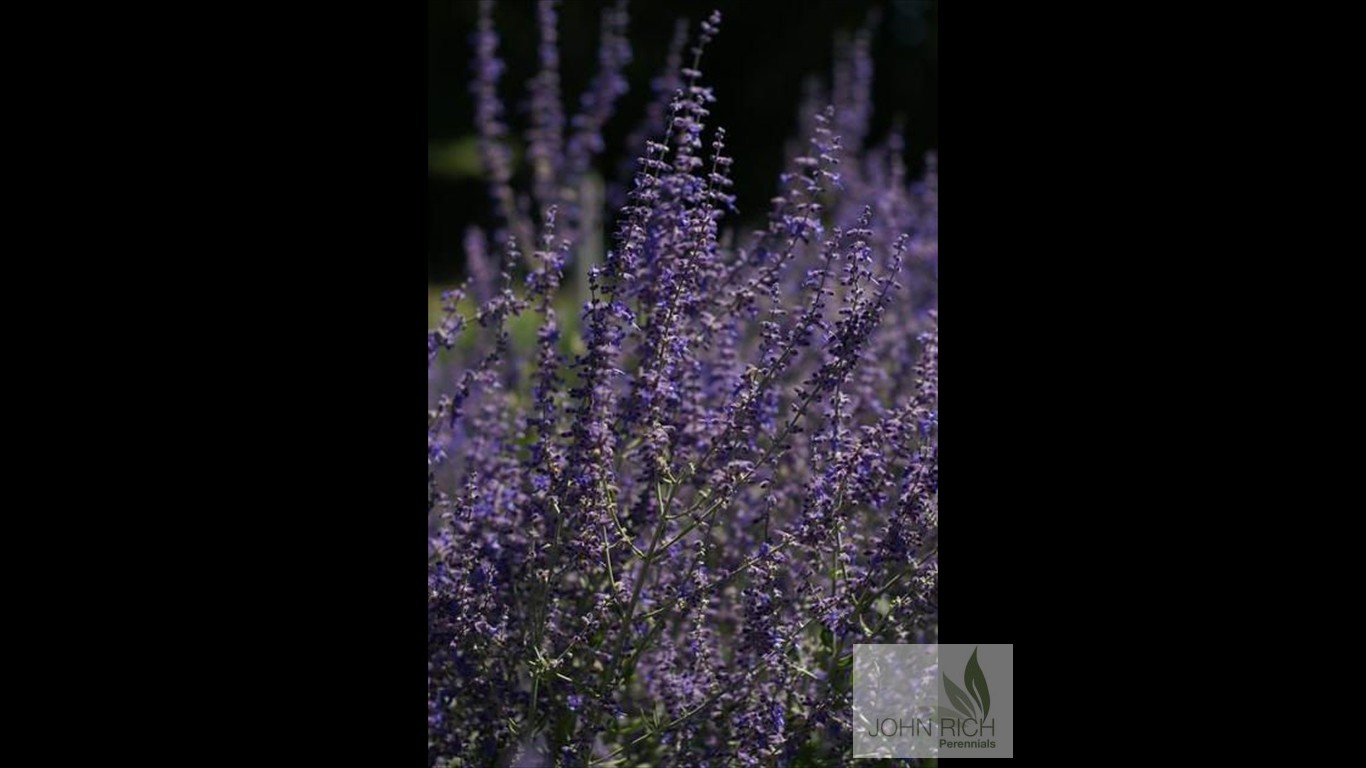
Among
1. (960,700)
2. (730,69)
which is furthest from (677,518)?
(730,69)

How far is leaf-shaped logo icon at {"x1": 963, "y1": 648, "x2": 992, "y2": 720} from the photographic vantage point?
76.5 inches

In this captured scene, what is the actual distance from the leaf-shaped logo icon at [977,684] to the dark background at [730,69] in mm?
5681

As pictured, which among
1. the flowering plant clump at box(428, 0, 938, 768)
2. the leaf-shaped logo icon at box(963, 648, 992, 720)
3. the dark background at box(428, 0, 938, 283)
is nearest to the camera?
the leaf-shaped logo icon at box(963, 648, 992, 720)

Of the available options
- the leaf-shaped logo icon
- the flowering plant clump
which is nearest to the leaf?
the leaf-shaped logo icon

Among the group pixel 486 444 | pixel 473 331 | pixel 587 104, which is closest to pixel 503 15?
pixel 473 331

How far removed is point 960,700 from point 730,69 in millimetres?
7264

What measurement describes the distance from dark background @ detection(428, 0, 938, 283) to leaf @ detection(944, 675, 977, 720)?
5.63m

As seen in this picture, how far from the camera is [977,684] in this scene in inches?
Answer: 77.1

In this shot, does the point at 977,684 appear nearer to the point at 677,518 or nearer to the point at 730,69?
the point at 677,518

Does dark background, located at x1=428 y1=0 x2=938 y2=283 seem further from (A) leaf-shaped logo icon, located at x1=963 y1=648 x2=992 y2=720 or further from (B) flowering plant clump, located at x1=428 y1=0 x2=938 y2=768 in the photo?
→ (A) leaf-shaped logo icon, located at x1=963 y1=648 x2=992 y2=720

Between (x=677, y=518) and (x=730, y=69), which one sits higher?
(x=730, y=69)

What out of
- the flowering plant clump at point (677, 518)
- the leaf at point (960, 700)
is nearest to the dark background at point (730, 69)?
the flowering plant clump at point (677, 518)
